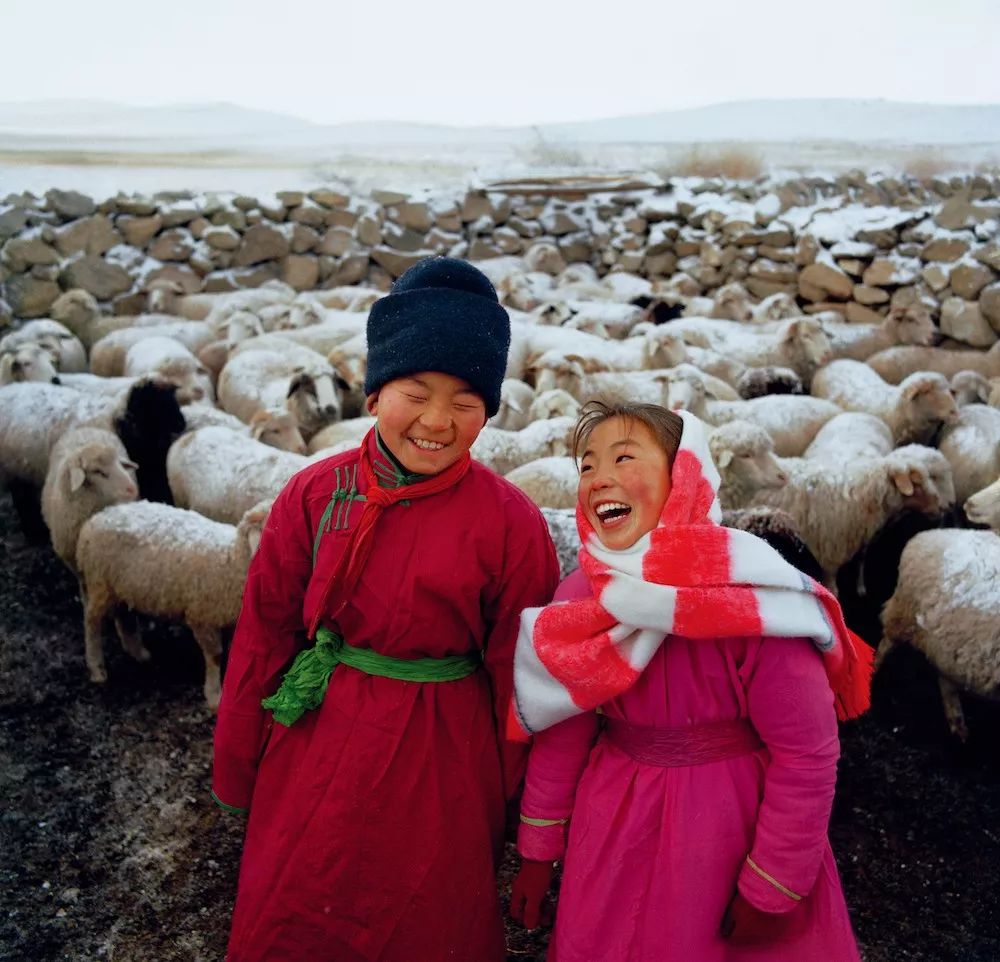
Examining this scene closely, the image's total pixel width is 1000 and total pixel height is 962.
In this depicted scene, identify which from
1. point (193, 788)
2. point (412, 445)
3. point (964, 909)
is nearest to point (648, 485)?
point (412, 445)

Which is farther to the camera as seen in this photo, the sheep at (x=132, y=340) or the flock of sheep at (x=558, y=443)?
Result: the sheep at (x=132, y=340)

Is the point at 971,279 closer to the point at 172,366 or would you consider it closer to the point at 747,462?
the point at 747,462

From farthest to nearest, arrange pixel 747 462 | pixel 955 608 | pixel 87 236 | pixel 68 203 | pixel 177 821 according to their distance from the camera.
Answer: pixel 68 203
pixel 87 236
pixel 747 462
pixel 955 608
pixel 177 821

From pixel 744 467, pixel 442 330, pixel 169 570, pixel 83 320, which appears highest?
pixel 442 330

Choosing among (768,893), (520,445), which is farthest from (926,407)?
(768,893)

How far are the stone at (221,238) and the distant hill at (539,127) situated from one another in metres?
8.91

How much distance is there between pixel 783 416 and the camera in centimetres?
569

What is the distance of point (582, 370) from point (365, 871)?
5.04 metres

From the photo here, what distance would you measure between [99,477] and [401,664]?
301 cm

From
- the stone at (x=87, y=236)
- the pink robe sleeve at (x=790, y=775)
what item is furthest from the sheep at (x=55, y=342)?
the pink robe sleeve at (x=790, y=775)

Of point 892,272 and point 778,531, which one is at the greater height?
point 892,272

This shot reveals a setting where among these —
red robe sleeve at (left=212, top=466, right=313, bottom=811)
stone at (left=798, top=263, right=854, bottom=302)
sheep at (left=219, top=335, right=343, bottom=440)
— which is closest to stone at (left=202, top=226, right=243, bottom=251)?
sheep at (left=219, top=335, right=343, bottom=440)

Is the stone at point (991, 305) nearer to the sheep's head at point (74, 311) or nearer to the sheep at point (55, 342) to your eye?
the sheep at point (55, 342)

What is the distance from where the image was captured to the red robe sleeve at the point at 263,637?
1.78 m
